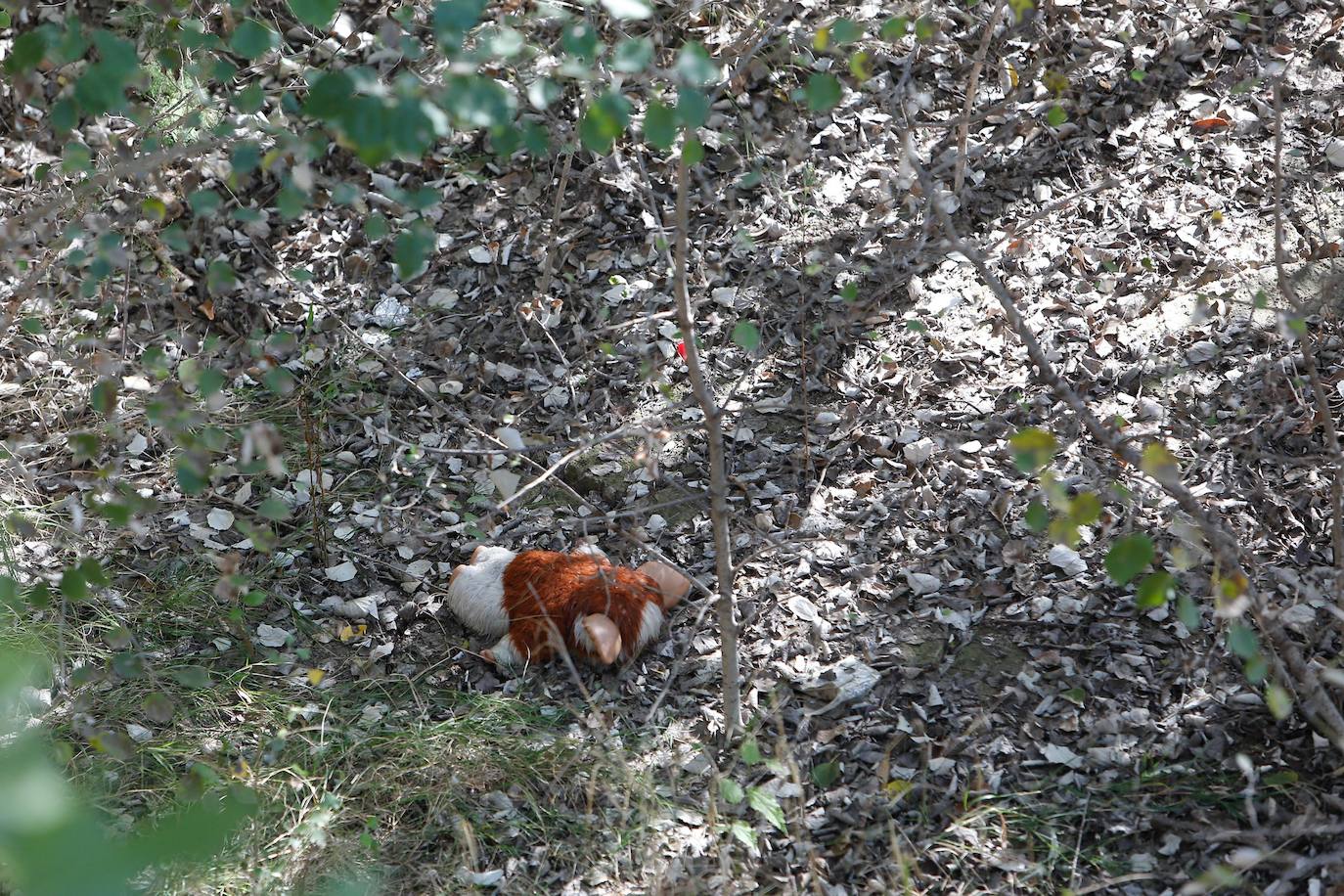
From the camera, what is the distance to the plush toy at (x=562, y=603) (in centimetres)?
243

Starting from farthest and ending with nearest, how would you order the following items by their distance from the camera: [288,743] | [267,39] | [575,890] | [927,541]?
[927,541] < [288,743] < [575,890] < [267,39]

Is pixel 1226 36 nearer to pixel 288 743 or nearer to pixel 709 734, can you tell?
pixel 709 734

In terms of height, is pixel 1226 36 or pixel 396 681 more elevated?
pixel 1226 36

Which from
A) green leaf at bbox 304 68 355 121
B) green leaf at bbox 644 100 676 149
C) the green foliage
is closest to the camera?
the green foliage

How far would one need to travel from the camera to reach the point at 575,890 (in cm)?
200

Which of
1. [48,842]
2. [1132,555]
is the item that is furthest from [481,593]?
[48,842]

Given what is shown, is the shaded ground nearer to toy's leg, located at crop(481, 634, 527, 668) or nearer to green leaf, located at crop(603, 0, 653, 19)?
toy's leg, located at crop(481, 634, 527, 668)

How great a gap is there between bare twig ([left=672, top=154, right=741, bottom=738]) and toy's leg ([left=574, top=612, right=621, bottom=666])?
1.00 feet

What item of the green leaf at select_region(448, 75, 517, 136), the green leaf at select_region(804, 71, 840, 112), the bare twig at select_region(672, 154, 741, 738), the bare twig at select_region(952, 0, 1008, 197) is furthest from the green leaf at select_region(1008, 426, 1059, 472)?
the bare twig at select_region(952, 0, 1008, 197)

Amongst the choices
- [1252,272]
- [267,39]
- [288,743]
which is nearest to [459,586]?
[288,743]

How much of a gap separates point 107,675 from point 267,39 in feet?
5.43

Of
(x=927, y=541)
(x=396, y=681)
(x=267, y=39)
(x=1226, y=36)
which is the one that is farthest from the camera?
(x=1226, y=36)

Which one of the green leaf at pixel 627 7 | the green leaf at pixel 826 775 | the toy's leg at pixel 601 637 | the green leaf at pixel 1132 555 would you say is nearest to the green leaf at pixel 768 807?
the green leaf at pixel 826 775

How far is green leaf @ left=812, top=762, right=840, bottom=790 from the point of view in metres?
2.18
